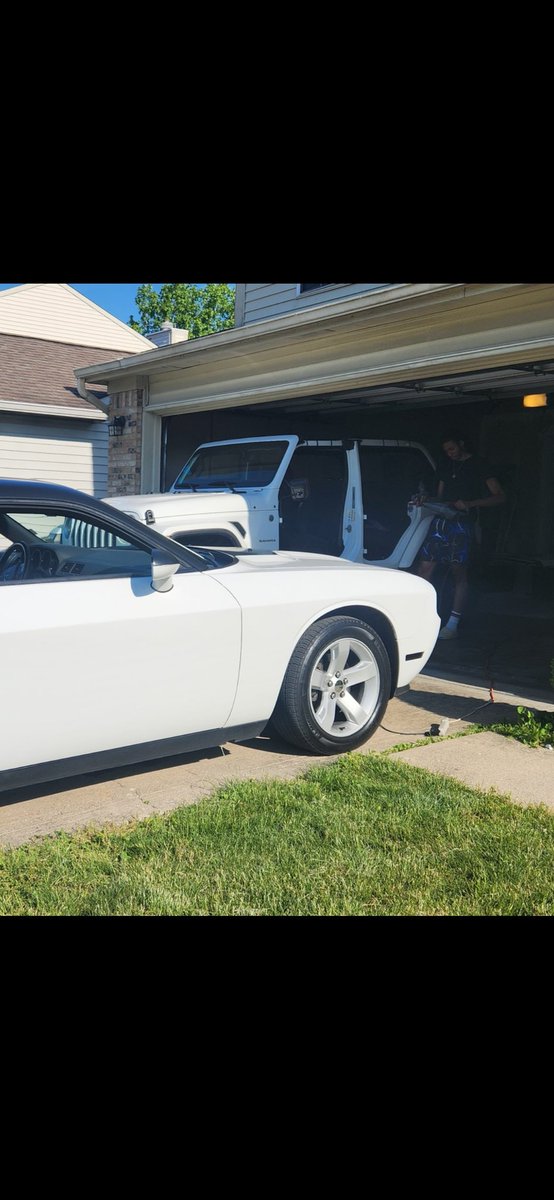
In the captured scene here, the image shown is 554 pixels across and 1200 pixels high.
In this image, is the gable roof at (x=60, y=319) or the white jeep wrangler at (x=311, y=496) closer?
the white jeep wrangler at (x=311, y=496)

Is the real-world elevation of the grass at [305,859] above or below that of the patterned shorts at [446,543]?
below

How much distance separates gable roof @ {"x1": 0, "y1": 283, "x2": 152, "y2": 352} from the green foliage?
55.6 ft

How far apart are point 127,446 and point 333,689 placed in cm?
757

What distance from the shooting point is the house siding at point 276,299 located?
11023 mm

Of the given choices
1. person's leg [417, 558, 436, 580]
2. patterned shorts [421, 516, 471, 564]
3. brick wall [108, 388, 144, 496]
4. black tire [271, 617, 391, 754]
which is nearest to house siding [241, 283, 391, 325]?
brick wall [108, 388, 144, 496]

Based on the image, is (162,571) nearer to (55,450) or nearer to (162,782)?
(162,782)

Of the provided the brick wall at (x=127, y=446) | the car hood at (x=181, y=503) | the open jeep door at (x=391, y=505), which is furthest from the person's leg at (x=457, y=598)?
the brick wall at (x=127, y=446)

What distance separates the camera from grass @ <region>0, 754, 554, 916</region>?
326cm

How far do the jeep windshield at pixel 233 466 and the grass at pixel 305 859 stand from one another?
4993mm

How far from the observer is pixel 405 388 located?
35.4 ft

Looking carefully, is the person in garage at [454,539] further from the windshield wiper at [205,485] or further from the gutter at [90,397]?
the gutter at [90,397]

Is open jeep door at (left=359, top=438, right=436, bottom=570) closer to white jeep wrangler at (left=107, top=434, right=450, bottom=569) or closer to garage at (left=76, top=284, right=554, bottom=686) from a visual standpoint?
white jeep wrangler at (left=107, top=434, right=450, bottom=569)

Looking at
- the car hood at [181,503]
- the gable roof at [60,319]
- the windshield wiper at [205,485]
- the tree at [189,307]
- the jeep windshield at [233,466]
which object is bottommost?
the car hood at [181,503]
